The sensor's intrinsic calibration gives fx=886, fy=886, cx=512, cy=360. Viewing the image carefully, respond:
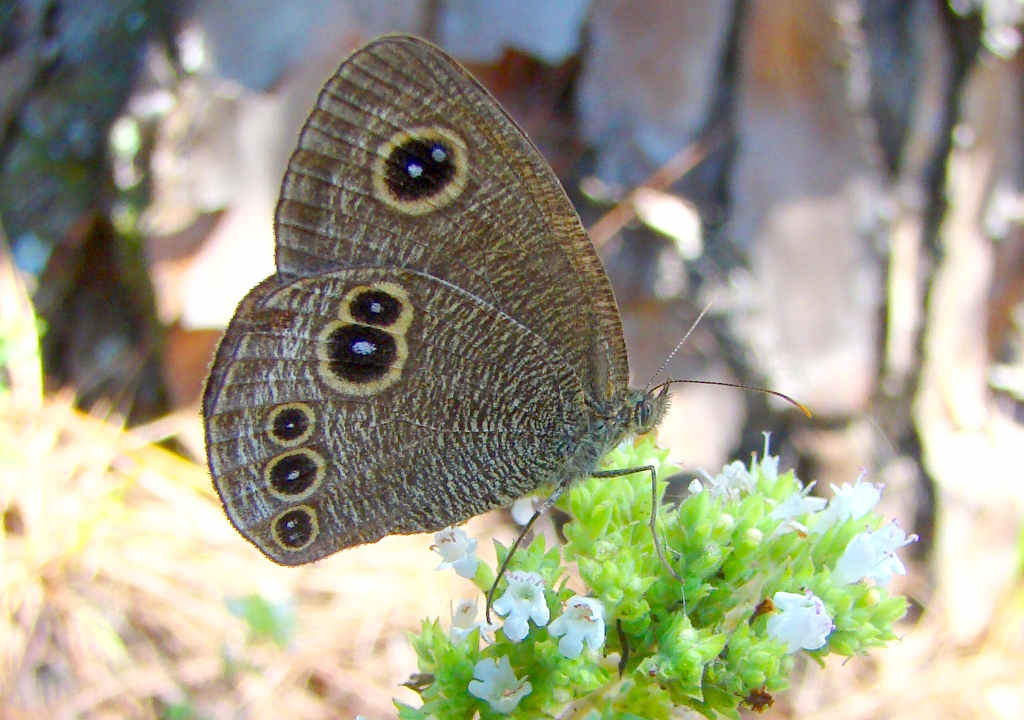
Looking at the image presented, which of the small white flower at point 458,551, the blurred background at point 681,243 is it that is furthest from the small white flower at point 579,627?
the blurred background at point 681,243

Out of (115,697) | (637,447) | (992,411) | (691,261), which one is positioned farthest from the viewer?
(992,411)

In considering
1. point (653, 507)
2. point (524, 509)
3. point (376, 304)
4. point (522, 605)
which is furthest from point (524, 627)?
point (376, 304)

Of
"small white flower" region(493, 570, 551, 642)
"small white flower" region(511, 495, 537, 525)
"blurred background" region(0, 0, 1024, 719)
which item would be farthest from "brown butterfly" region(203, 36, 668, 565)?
"blurred background" region(0, 0, 1024, 719)

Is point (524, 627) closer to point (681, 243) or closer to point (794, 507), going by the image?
point (794, 507)

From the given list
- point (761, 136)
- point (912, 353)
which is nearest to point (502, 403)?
point (761, 136)

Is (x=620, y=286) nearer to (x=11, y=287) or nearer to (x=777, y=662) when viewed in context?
(x=777, y=662)

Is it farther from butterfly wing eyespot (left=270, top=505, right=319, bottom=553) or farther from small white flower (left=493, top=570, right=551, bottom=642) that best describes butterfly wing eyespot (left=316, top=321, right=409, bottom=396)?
small white flower (left=493, top=570, right=551, bottom=642)
